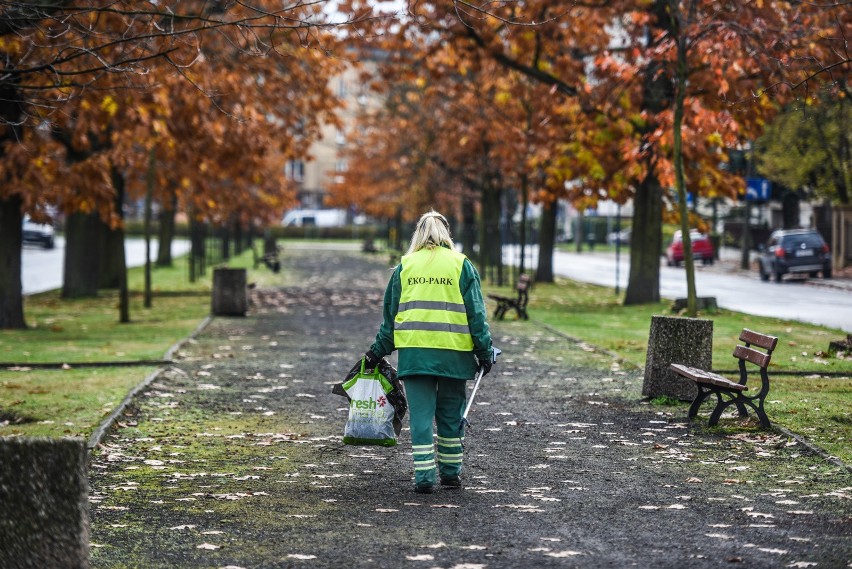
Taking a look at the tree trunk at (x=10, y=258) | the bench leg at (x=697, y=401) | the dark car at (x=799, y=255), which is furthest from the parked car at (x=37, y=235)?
the bench leg at (x=697, y=401)

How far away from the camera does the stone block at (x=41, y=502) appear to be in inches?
231

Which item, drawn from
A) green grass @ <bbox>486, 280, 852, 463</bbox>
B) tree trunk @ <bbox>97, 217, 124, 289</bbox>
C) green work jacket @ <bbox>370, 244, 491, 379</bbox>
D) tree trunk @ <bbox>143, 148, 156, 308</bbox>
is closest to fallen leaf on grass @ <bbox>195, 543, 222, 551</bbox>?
green work jacket @ <bbox>370, 244, 491, 379</bbox>

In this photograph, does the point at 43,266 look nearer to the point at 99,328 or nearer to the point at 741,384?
the point at 99,328

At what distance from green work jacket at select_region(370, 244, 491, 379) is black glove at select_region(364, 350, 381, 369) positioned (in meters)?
0.22

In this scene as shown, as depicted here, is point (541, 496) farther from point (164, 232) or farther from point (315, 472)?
point (164, 232)

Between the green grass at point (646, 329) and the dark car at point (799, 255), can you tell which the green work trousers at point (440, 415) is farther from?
the dark car at point (799, 255)

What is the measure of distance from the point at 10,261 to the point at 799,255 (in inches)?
1130

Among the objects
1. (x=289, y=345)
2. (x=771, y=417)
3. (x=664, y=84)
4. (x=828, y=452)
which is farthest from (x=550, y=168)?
(x=828, y=452)

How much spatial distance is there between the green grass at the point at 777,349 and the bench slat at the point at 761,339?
2.23 feet

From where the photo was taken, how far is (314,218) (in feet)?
390

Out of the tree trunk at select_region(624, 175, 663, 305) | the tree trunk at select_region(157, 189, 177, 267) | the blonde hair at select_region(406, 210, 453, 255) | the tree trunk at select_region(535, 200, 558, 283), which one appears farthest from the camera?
the tree trunk at select_region(157, 189, 177, 267)

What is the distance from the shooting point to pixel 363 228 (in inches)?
4505

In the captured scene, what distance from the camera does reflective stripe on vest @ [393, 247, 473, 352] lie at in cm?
892

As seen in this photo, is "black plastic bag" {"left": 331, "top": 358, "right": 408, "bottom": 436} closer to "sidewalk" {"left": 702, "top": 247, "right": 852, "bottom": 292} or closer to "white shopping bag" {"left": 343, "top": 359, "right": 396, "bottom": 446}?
"white shopping bag" {"left": 343, "top": 359, "right": 396, "bottom": 446}
